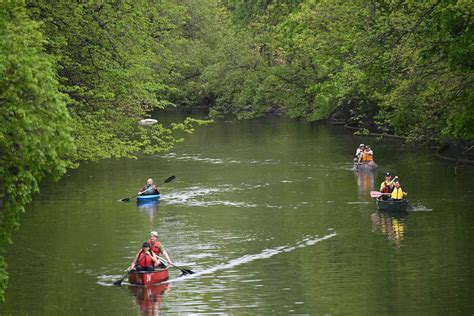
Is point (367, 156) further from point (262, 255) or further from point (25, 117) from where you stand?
point (25, 117)

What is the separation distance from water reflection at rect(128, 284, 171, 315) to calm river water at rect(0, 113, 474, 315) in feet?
0.17

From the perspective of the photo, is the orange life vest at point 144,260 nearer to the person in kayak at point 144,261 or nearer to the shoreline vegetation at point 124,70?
the person in kayak at point 144,261

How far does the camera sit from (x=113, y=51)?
23984mm

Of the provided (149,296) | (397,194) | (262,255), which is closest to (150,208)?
(397,194)

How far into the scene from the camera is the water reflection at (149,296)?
24314mm

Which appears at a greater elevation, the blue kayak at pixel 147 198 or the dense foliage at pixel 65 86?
the dense foliage at pixel 65 86

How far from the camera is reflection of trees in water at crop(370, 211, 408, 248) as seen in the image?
32.4m

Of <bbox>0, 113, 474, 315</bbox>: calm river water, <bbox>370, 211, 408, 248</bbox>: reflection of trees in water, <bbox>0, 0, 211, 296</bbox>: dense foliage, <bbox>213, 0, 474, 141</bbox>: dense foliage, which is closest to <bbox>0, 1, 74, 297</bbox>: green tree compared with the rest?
<bbox>0, 0, 211, 296</bbox>: dense foliage

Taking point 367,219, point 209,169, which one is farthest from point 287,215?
point 209,169

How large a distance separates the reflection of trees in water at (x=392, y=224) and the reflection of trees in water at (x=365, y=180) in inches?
262

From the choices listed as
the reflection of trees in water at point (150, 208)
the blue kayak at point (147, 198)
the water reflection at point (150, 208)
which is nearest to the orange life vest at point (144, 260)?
the reflection of trees in water at point (150, 208)

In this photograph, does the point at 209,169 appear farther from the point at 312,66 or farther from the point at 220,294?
the point at 220,294

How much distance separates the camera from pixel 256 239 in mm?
32750

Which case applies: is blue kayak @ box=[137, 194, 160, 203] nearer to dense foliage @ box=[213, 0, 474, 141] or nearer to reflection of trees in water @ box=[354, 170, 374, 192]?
dense foliage @ box=[213, 0, 474, 141]
